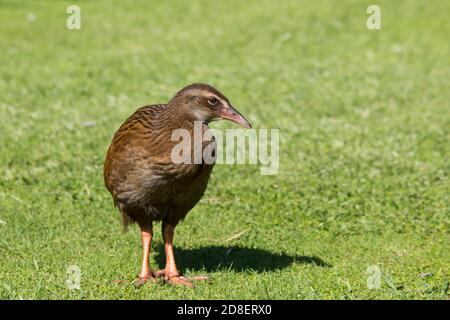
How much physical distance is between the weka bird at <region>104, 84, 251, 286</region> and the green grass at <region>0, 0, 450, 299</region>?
0.59m

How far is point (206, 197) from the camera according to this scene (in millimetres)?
8734

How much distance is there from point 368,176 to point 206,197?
193 centimetres

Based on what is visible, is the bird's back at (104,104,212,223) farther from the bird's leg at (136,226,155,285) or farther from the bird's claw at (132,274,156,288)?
the bird's claw at (132,274,156,288)

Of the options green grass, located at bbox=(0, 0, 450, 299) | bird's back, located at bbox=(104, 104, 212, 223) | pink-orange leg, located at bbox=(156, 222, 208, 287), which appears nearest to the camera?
bird's back, located at bbox=(104, 104, 212, 223)

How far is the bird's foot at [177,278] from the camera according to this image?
639cm

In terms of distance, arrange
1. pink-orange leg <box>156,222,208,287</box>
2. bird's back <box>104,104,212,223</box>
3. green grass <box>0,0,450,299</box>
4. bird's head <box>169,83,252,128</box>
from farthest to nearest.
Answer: green grass <box>0,0,450,299</box> < pink-orange leg <box>156,222,208,287</box> < bird's head <box>169,83,252,128</box> < bird's back <box>104,104,212,223</box>

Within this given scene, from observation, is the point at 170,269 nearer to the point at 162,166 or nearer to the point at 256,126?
the point at 162,166

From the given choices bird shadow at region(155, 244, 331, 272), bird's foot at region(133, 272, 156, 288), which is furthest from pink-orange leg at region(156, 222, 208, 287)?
bird shadow at region(155, 244, 331, 272)

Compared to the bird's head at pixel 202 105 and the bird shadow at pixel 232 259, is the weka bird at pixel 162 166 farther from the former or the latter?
the bird shadow at pixel 232 259

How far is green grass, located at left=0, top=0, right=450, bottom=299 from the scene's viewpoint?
6828mm

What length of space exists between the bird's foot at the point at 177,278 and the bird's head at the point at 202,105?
1.23 metres

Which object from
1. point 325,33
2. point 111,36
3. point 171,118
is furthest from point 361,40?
point 171,118

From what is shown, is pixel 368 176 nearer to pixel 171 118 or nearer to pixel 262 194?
pixel 262 194

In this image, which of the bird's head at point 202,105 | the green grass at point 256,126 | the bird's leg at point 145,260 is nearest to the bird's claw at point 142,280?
the bird's leg at point 145,260
